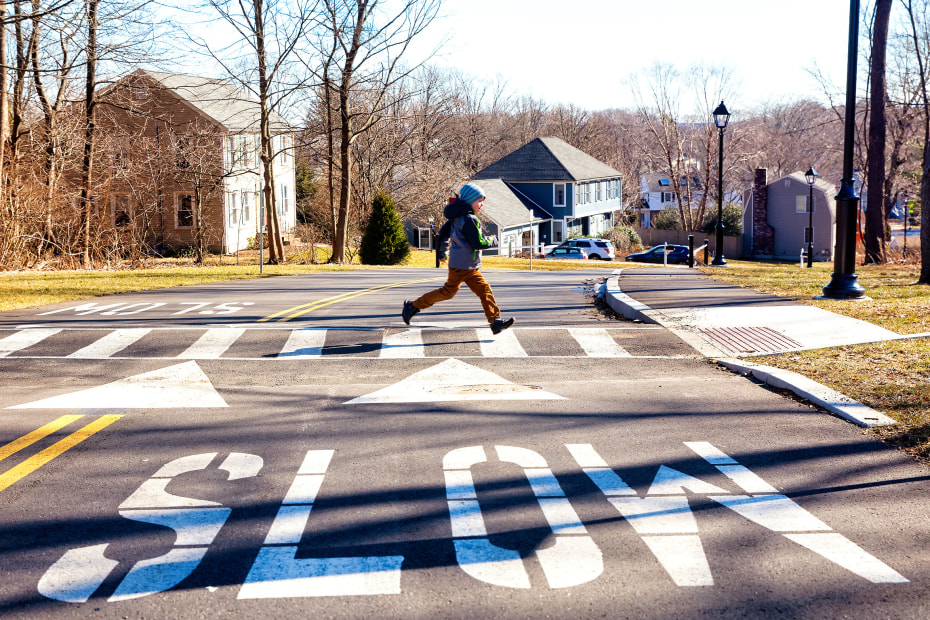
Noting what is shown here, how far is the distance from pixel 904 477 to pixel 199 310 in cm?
995

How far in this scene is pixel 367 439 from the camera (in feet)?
20.1

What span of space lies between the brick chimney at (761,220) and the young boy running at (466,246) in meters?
57.2

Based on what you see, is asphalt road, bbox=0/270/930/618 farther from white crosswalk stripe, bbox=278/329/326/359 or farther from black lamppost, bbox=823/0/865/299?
black lamppost, bbox=823/0/865/299

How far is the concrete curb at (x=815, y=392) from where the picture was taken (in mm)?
6391

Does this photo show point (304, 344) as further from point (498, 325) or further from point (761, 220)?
point (761, 220)

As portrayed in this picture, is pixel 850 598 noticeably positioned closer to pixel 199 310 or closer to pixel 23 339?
pixel 23 339

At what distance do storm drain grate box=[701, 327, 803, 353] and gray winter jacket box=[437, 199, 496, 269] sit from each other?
3.03m

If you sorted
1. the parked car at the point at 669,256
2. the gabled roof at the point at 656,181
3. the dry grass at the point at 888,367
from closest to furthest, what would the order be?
the dry grass at the point at 888,367 → the parked car at the point at 669,256 → the gabled roof at the point at 656,181

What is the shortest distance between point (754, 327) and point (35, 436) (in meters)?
8.18

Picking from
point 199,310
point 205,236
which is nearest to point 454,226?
point 199,310

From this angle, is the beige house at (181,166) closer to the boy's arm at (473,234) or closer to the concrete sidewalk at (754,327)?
the concrete sidewalk at (754,327)

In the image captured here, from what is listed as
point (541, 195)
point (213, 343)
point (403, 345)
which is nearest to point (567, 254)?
point (541, 195)

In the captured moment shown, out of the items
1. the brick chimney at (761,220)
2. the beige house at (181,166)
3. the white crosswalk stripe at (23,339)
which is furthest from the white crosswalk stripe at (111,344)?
the brick chimney at (761,220)

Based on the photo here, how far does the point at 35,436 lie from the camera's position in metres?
6.18
